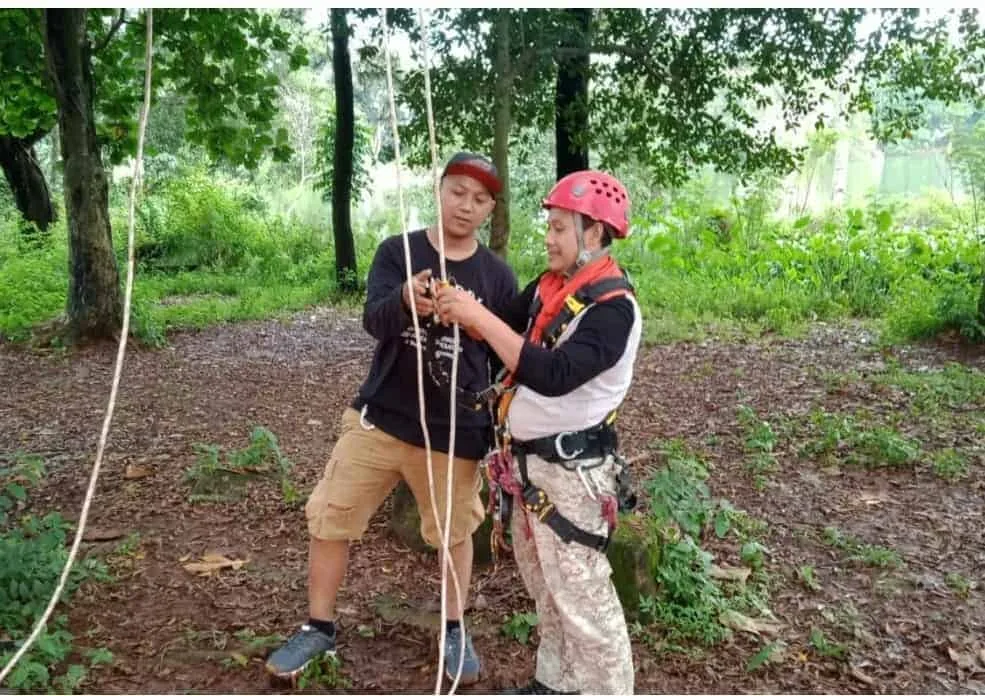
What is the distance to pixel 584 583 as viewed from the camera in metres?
2.37

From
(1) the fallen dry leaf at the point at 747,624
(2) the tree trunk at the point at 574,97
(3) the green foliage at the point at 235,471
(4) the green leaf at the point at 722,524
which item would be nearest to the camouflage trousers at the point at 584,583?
(1) the fallen dry leaf at the point at 747,624

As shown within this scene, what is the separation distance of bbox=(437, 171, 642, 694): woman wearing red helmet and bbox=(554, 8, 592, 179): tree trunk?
5178 mm

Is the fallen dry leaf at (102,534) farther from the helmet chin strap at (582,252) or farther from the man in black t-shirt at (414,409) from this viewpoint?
the helmet chin strap at (582,252)

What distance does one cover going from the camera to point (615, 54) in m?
7.71

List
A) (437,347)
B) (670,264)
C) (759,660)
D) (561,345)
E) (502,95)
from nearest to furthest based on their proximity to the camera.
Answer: (561,345)
(437,347)
(759,660)
(502,95)
(670,264)

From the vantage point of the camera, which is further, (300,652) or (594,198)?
(300,652)

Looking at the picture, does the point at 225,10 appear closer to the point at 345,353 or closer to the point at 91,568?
the point at 345,353

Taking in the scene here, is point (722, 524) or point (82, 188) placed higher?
point (82, 188)

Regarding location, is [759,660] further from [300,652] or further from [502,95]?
[502,95]

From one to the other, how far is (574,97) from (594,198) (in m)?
6.10

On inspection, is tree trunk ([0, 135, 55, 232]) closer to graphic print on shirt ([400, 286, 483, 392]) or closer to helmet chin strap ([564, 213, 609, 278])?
graphic print on shirt ([400, 286, 483, 392])

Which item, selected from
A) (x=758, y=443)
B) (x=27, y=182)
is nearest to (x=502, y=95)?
(x=758, y=443)

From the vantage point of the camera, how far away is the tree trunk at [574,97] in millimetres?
7184

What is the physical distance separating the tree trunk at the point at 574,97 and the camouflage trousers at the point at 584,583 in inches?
214
